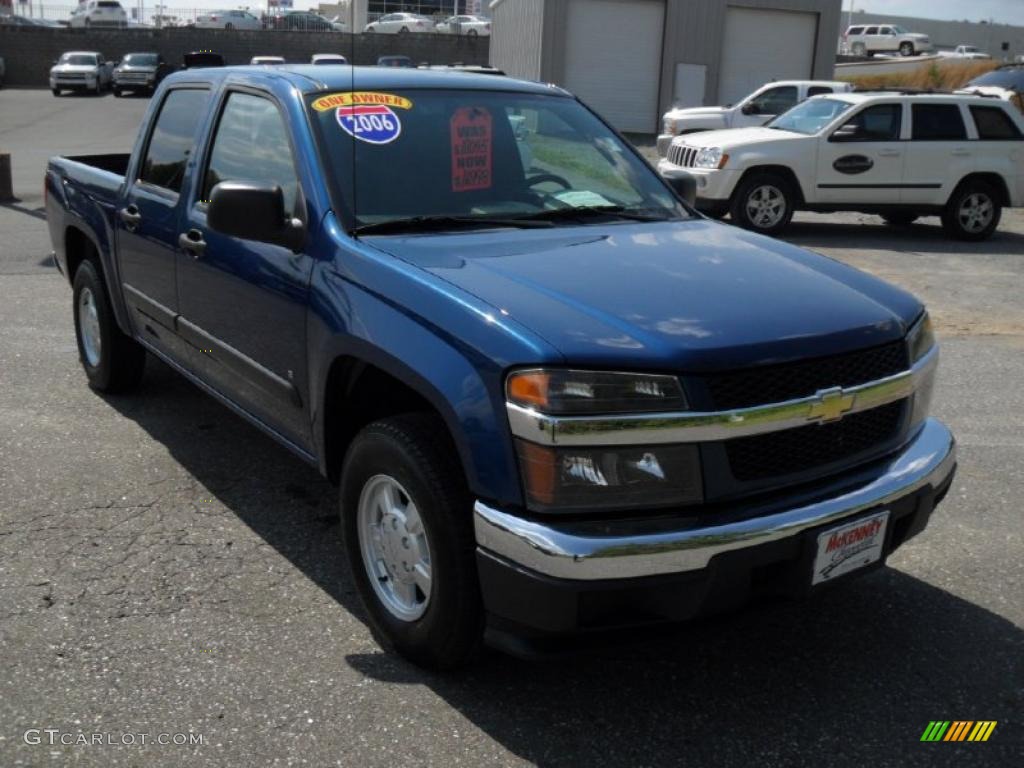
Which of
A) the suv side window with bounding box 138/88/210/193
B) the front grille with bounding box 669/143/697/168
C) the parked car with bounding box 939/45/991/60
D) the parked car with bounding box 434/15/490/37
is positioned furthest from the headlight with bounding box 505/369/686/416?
the parked car with bounding box 939/45/991/60

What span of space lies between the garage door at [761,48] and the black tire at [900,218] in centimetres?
1713

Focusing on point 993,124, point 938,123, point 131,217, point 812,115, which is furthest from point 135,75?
point 131,217

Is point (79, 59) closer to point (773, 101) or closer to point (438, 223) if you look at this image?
point (773, 101)

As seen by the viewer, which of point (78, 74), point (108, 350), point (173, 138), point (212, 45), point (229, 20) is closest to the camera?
point (173, 138)

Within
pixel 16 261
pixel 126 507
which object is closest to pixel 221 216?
pixel 126 507

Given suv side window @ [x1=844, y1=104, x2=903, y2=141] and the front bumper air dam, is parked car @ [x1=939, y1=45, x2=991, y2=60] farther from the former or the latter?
the front bumper air dam

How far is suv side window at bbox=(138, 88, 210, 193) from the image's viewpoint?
4926 mm

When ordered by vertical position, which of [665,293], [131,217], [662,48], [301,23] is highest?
[301,23]

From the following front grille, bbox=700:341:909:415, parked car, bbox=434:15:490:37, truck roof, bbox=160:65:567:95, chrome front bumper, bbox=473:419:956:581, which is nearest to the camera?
chrome front bumper, bbox=473:419:956:581

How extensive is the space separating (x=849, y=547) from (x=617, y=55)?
29.0 meters

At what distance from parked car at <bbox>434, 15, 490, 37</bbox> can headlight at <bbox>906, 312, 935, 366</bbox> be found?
149 ft

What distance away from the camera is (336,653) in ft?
11.4

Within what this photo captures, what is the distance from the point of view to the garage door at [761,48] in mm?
31109
